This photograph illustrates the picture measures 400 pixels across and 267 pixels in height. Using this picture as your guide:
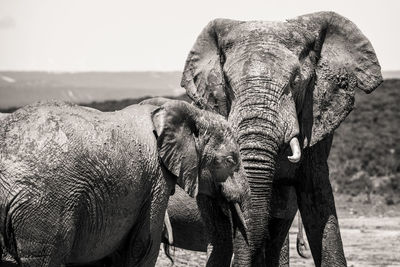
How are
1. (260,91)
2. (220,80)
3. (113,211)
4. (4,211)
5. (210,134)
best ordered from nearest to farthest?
1. (4,211)
2. (113,211)
3. (210,134)
4. (260,91)
5. (220,80)

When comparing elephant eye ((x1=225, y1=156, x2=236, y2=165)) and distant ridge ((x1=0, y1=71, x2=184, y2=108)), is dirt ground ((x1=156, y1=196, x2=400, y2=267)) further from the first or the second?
distant ridge ((x1=0, y1=71, x2=184, y2=108))

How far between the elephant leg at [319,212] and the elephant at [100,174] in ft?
7.37

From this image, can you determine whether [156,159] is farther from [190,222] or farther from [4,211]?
[190,222]

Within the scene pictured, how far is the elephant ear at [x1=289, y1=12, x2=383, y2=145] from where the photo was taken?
10117mm

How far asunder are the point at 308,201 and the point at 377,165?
1955cm

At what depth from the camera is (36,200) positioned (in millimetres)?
6246

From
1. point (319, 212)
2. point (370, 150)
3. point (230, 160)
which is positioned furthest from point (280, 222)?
point (370, 150)

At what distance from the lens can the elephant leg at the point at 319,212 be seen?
971cm

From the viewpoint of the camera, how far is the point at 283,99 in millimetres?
9352

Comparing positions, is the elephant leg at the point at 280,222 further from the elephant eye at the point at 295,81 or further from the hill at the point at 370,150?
the hill at the point at 370,150

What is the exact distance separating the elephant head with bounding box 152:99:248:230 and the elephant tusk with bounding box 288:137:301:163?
129 cm

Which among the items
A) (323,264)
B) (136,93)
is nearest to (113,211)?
(323,264)

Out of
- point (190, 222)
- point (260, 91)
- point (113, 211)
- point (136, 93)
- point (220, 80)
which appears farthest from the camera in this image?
point (136, 93)

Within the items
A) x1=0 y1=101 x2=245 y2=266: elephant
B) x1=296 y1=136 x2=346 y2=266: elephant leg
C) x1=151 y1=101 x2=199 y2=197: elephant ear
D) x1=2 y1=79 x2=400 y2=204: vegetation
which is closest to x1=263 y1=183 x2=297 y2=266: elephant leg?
x1=296 y1=136 x2=346 y2=266: elephant leg
